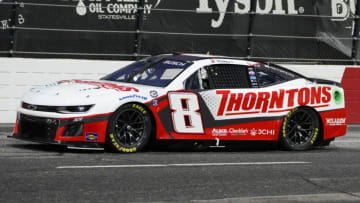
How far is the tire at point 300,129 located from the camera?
11.2 metres

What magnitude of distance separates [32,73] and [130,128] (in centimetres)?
492

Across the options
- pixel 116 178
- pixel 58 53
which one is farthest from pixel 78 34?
pixel 116 178

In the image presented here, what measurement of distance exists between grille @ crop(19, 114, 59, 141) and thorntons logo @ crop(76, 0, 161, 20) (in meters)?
5.22

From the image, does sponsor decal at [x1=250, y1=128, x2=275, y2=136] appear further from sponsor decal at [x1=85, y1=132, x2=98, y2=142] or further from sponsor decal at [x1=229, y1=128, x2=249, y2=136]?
sponsor decal at [x1=85, y1=132, x2=98, y2=142]

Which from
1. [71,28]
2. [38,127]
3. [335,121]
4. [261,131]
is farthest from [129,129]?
[71,28]

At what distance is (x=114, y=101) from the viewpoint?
9.64 meters

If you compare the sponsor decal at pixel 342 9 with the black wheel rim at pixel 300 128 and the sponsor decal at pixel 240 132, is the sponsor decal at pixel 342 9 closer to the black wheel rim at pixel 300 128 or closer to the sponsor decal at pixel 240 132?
the black wheel rim at pixel 300 128

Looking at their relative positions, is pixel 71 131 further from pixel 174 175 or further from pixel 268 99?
pixel 268 99

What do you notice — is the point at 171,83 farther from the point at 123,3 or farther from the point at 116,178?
the point at 123,3

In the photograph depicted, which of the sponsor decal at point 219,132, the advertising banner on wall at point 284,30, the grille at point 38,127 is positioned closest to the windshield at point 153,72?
the sponsor decal at point 219,132

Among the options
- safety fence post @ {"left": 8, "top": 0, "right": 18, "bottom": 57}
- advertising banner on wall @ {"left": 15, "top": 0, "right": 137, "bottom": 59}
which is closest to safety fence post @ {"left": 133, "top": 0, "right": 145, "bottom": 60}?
advertising banner on wall @ {"left": 15, "top": 0, "right": 137, "bottom": 59}

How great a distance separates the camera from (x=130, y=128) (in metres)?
9.84

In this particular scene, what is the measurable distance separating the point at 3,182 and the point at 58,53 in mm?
7646

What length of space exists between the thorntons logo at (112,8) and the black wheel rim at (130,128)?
5297mm
